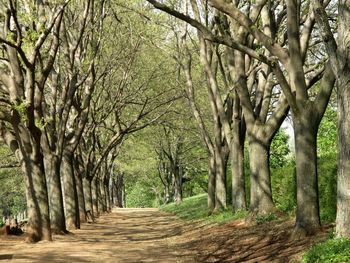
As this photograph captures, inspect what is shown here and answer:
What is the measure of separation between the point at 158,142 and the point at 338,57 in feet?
133

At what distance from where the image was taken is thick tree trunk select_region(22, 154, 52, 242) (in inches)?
583

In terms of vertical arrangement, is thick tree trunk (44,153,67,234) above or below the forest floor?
above

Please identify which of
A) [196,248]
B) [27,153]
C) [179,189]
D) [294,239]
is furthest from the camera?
[179,189]

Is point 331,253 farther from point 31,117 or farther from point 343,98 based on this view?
point 31,117

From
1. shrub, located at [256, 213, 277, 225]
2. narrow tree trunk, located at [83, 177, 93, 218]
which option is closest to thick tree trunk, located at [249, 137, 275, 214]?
shrub, located at [256, 213, 277, 225]

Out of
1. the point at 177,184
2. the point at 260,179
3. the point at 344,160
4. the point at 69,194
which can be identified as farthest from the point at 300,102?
the point at 177,184

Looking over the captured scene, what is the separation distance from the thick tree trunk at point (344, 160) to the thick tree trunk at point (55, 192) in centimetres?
1155

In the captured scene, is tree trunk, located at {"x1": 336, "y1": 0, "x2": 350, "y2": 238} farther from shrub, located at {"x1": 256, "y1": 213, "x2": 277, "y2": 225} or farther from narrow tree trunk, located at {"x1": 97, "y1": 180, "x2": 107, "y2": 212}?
narrow tree trunk, located at {"x1": 97, "y1": 180, "x2": 107, "y2": 212}

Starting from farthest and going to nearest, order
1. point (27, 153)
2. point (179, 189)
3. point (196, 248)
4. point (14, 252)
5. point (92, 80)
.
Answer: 1. point (179, 189)
2. point (92, 80)
3. point (27, 153)
4. point (196, 248)
5. point (14, 252)

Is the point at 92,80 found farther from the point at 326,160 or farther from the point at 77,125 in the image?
the point at 326,160

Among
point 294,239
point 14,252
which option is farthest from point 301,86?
point 14,252

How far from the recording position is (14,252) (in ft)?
42.1

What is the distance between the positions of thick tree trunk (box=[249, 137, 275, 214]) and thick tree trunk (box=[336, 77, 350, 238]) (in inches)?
236

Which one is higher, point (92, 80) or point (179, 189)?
point (92, 80)
